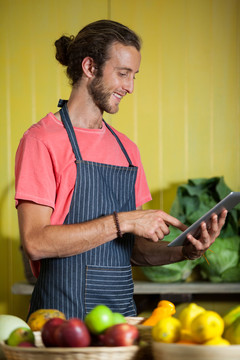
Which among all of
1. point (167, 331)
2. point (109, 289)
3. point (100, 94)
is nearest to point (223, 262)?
point (109, 289)

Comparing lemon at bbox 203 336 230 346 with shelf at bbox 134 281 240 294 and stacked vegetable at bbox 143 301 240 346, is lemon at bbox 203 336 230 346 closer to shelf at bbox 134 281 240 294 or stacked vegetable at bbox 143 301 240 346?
stacked vegetable at bbox 143 301 240 346

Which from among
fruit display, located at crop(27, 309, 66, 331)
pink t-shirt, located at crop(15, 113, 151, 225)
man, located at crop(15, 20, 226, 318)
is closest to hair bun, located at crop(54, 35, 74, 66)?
man, located at crop(15, 20, 226, 318)

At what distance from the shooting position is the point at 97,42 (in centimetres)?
202

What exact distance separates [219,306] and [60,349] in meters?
2.29

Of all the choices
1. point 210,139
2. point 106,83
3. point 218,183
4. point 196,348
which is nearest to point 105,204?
point 106,83

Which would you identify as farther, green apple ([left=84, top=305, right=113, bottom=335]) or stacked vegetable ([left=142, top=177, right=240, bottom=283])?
stacked vegetable ([left=142, top=177, right=240, bottom=283])

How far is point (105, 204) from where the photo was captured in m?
1.98

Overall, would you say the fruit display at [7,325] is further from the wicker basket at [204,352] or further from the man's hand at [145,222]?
the man's hand at [145,222]

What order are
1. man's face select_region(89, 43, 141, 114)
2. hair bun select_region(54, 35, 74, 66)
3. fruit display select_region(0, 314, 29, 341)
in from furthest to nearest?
1. hair bun select_region(54, 35, 74, 66)
2. man's face select_region(89, 43, 141, 114)
3. fruit display select_region(0, 314, 29, 341)

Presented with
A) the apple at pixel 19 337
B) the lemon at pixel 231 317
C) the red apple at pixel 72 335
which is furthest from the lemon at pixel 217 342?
the apple at pixel 19 337

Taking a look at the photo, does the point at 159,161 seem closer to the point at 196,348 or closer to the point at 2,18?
the point at 2,18

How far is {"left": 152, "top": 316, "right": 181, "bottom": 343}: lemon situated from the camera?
1129 mm

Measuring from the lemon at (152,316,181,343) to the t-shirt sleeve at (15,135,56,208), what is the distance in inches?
29.5

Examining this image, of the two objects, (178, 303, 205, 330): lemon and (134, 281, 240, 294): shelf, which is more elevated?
(178, 303, 205, 330): lemon
